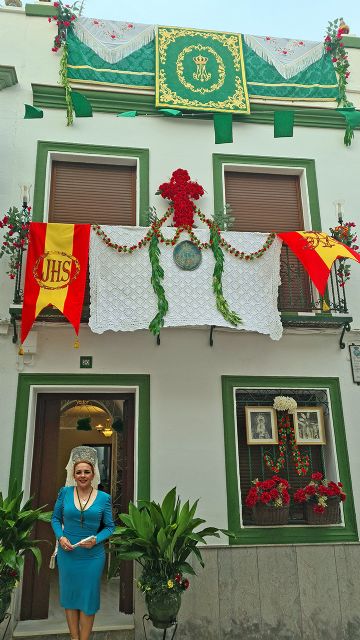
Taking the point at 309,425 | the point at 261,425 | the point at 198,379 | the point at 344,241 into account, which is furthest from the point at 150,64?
the point at 309,425

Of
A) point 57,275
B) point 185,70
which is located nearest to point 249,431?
point 57,275

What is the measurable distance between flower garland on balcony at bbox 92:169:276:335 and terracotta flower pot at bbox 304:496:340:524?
239 cm

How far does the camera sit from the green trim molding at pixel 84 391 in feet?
19.3

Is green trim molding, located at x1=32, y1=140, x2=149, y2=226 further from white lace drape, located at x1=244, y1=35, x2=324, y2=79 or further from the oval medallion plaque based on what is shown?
white lace drape, located at x1=244, y1=35, x2=324, y2=79

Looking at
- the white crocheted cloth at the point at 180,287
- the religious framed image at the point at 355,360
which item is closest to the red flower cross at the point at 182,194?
the white crocheted cloth at the point at 180,287

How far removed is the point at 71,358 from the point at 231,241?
2.45 metres

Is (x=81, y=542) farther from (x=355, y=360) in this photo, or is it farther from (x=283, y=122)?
(x=283, y=122)

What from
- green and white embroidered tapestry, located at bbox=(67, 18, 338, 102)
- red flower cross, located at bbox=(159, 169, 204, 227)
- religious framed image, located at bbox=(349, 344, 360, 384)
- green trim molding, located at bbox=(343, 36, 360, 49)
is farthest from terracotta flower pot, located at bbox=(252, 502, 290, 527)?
green trim molding, located at bbox=(343, 36, 360, 49)

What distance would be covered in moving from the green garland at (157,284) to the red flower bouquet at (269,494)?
217 cm

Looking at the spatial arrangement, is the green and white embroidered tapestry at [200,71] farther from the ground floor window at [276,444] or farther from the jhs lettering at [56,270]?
the ground floor window at [276,444]

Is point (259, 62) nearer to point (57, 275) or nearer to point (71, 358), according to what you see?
point (57, 275)

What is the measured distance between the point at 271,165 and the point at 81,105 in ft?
9.10

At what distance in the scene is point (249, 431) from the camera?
6371 mm

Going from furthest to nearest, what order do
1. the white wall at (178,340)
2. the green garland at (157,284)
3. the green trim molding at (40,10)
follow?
1. the green trim molding at (40,10)
2. the white wall at (178,340)
3. the green garland at (157,284)
